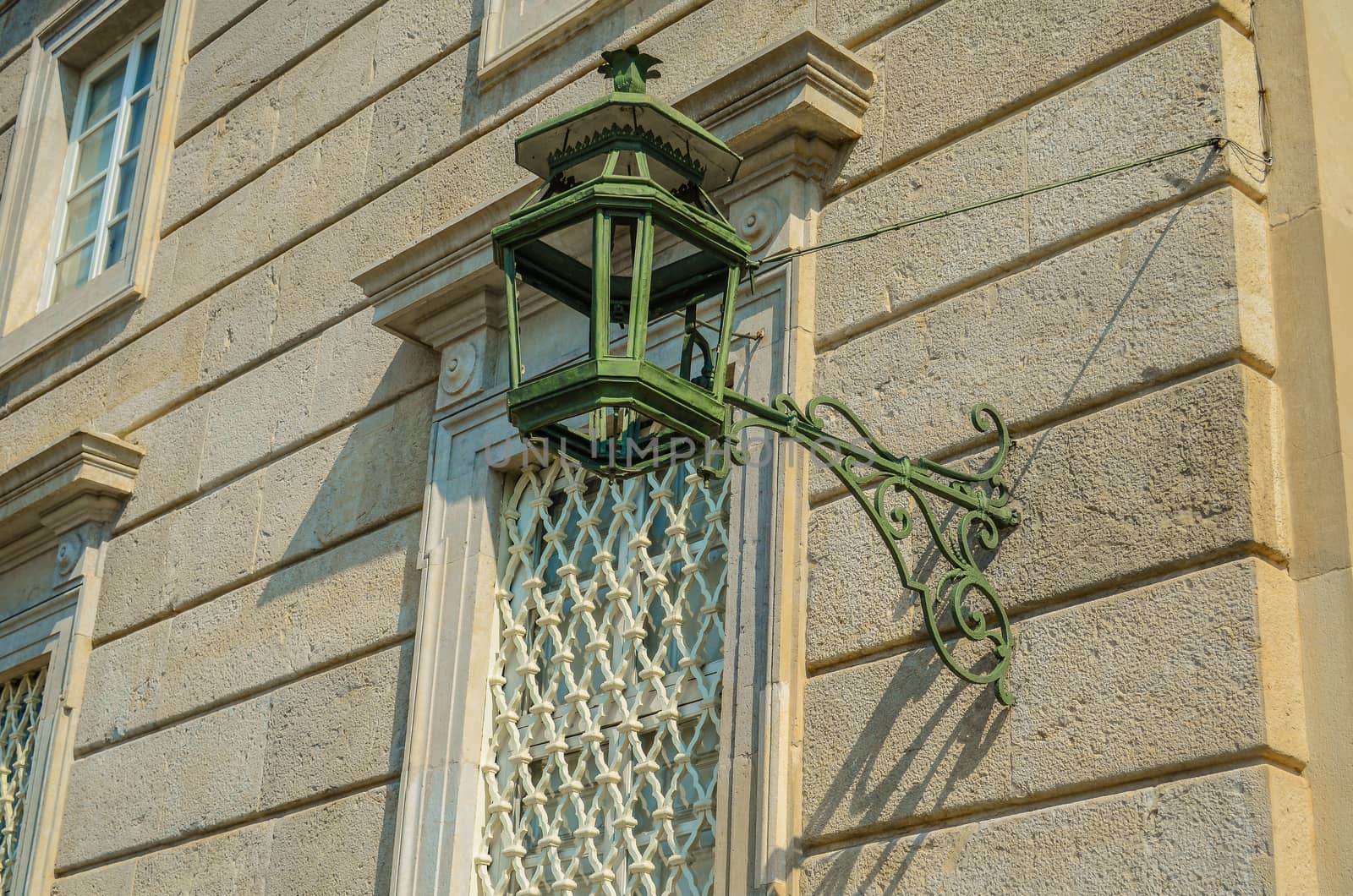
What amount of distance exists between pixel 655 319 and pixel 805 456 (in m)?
1.07

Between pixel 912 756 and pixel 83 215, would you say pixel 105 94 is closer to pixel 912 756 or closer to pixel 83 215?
pixel 83 215

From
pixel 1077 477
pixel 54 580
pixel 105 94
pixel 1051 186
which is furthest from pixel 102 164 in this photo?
pixel 1077 477

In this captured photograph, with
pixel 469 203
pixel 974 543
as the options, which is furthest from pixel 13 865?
pixel 974 543

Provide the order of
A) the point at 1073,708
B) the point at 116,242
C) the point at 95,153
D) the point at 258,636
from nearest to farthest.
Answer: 1. the point at 1073,708
2. the point at 258,636
3. the point at 116,242
4. the point at 95,153

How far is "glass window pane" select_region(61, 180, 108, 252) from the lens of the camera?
9867mm

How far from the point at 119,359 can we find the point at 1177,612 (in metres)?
5.91

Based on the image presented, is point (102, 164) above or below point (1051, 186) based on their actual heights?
above

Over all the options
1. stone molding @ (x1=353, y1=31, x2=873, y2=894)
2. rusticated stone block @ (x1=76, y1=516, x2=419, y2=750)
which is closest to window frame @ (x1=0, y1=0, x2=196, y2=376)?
rusticated stone block @ (x1=76, y1=516, x2=419, y2=750)

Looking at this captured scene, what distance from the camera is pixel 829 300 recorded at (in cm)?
562

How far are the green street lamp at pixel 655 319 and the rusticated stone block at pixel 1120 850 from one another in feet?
1.22

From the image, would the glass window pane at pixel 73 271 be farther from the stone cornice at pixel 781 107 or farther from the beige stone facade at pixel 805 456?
the stone cornice at pixel 781 107

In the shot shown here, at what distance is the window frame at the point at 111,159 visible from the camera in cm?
959

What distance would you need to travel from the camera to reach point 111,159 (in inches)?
389

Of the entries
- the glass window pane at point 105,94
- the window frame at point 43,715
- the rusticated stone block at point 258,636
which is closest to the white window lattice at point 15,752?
the window frame at point 43,715
